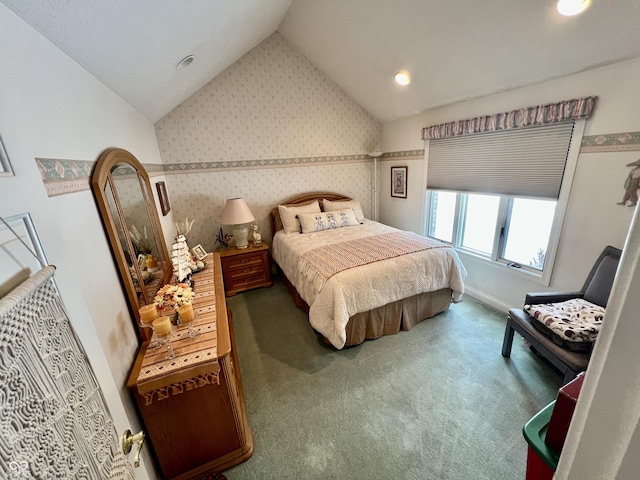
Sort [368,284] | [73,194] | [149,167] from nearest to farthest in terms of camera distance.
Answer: [73,194]
[368,284]
[149,167]

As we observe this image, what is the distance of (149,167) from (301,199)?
1.96 metres

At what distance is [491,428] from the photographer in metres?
1.64

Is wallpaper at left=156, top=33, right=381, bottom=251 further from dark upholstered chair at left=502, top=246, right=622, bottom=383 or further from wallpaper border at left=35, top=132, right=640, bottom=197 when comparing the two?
dark upholstered chair at left=502, top=246, right=622, bottom=383

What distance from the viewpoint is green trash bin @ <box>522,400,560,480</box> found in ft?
2.30

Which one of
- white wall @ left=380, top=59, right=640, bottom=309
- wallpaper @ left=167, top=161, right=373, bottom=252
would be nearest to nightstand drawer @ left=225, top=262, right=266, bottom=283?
wallpaper @ left=167, top=161, right=373, bottom=252

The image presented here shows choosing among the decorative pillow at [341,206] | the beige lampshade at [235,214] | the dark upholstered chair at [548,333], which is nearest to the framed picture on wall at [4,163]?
the dark upholstered chair at [548,333]

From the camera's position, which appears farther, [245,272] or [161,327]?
[245,272]

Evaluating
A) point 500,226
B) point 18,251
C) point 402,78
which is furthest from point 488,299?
point 18,251

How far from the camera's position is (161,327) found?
1.35 metres

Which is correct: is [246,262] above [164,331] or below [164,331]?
below

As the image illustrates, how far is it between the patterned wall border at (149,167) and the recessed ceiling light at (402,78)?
4.41 ft

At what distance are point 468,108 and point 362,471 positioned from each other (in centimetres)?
329

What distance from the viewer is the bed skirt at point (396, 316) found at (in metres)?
2.35

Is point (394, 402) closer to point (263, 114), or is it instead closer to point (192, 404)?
point (192, 404)
